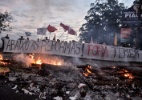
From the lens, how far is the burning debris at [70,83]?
11.6m

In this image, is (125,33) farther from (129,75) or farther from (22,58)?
(22,58)

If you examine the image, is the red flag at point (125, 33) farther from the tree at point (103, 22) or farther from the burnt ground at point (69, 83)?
the tree at point (103, 22)

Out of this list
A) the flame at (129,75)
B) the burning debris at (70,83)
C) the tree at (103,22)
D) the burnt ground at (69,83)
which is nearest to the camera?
the burnt ground at (69,83)

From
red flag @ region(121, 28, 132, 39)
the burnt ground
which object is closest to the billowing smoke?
the burnt ground

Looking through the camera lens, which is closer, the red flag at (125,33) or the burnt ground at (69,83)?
the burnt ground at (69,83)

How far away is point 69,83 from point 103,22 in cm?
3595

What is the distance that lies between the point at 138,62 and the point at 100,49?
3705mm

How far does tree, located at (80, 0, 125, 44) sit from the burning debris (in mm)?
27344

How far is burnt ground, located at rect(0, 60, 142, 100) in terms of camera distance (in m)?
11.5

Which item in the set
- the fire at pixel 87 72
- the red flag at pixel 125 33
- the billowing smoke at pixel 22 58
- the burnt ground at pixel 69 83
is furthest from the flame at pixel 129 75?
the red flag at pixel 125 33

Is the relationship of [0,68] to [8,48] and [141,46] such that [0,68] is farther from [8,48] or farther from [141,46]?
[141,46]

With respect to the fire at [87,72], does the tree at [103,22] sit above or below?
above

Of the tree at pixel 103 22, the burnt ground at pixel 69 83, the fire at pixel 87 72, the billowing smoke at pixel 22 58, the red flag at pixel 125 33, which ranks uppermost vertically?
the tree at pixel 103 22

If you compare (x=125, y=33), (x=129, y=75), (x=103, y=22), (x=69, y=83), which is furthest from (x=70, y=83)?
(x=103, y=22)
